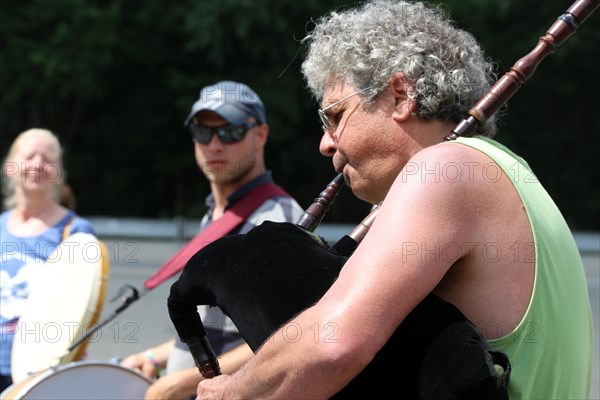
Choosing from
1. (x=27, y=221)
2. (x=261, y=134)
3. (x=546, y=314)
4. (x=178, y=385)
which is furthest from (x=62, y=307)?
(x=546, y=314)

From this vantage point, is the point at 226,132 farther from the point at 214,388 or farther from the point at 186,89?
the point at 186,89

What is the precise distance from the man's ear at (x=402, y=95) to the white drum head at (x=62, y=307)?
202 centimetres

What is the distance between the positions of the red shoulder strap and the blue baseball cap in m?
0.38

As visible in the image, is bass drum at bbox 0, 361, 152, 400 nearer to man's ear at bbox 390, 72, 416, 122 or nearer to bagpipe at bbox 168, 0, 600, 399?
bagpipe at bbox 168, 0, 600, 399

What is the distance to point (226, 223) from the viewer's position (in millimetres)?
3266

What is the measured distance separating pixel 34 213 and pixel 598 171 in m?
13.2

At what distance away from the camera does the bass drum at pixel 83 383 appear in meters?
3.01

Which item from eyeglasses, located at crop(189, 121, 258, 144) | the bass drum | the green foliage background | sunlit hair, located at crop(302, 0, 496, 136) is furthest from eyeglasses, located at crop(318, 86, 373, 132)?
the green foliage background

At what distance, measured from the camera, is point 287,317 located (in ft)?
5.45

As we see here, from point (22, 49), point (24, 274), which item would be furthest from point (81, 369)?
point (22, 49)

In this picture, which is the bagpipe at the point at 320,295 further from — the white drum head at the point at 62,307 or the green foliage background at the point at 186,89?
the green foliage background at the point at 186,89

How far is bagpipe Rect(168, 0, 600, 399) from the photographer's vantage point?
154cm

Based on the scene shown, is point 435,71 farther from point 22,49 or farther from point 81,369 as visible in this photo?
point 22,49

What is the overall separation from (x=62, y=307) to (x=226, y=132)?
36.6 inches
